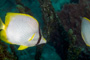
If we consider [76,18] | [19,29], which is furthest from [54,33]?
[19,29]

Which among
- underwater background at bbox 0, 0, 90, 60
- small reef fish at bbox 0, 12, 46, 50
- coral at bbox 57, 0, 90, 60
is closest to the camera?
small reef fish at bbox 0, 12, 46, 50

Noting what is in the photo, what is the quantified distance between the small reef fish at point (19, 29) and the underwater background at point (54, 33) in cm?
88

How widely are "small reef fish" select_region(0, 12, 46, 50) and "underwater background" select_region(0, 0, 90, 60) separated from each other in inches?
34.8

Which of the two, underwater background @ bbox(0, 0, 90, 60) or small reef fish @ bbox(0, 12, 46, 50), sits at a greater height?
small reef fish @ bbox(0, 12, 46, 50)

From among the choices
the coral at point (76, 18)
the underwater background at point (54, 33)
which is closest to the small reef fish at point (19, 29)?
the underwater background at point (54, 33)

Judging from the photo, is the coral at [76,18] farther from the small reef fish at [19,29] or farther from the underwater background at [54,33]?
the small reef fish at [19,29]

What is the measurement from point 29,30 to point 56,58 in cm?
369

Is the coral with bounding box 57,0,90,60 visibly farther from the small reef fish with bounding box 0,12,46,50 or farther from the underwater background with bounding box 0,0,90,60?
the small reef fish with bounding box 0,12,46,50

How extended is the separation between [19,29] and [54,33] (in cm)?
309

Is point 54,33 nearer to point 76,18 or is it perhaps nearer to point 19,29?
point 76,18

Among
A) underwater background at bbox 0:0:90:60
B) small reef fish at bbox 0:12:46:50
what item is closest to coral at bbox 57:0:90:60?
underwater background at bbox 0:0:90:60

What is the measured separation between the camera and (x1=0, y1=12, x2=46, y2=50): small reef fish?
120 centimetres

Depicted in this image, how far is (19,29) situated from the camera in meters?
1.21

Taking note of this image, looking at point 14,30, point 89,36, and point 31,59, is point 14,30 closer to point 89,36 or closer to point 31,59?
point 89,36
